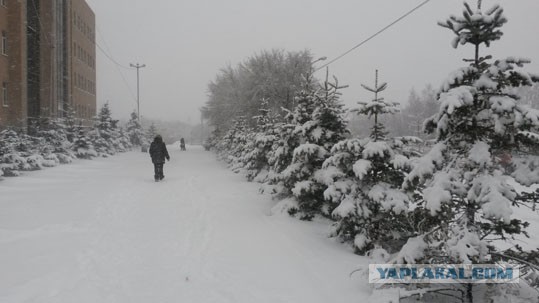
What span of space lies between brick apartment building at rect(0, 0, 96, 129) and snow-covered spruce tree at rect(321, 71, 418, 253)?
2094cm

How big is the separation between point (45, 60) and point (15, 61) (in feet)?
24.6

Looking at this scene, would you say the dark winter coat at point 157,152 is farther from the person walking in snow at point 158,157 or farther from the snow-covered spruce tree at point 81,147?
the snow-covered spruce tree at point 81,147

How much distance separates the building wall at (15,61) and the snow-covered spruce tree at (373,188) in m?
24.5

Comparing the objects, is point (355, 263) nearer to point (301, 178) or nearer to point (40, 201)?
point (301, 178)

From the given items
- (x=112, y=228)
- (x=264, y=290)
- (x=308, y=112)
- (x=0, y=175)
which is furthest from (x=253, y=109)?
(x=264, y=290)

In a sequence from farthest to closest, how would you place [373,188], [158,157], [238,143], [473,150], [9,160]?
[238,143], [158,157], [9,160], [373,188], [473,150]

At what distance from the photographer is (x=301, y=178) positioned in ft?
28.0

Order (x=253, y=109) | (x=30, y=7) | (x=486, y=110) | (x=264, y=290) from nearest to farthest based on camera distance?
(x=486, y=110) → (x=264, y=290) → (x=30, y=7) → (x=253, y=109)

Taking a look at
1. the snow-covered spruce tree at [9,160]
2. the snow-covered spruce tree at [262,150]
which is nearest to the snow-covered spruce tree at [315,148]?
the snow-covered spruce tree at [262,150]

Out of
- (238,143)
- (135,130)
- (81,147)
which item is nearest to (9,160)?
(81,147)

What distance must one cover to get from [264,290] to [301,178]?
3964 millimetres

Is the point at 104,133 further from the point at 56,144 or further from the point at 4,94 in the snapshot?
the point at 56,144

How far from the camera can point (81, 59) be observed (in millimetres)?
42594

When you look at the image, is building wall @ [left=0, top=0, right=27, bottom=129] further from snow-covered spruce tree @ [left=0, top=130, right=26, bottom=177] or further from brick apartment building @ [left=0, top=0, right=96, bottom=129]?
snow-covered spruce tree @ [left=0, top=130, right=26, bottom=177]
